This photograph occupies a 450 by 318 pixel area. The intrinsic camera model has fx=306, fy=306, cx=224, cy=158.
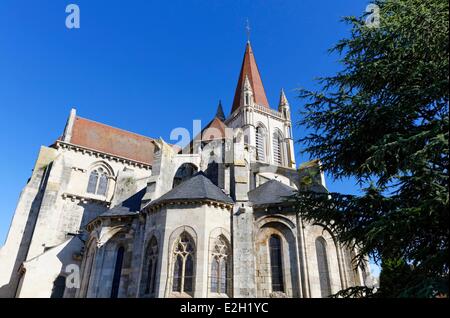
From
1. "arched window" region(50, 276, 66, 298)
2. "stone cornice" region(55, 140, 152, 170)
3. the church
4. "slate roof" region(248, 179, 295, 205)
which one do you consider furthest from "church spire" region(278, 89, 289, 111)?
"arched window" region(50, 276, 66, 298)

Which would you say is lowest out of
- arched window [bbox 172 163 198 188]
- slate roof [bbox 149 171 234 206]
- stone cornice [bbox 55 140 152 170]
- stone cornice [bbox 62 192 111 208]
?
slate roof [bbox 149 171 234 206]

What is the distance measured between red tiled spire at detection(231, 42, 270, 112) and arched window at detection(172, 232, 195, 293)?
21.8m

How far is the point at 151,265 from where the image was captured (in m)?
12.3

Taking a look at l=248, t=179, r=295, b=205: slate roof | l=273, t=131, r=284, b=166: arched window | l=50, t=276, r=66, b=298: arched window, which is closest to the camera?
l=248, t=179, r=295, b=205: slate roof

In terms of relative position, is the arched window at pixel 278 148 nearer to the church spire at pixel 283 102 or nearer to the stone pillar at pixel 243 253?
the church spire at pixel 283 102

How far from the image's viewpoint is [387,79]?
26.6 ft

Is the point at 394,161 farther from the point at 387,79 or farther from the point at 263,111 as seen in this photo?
the point at 263,111

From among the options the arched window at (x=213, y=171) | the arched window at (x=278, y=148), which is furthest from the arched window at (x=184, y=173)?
the arched window at (x=278, y=148)

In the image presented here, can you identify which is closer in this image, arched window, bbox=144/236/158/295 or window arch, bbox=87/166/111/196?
arched window, bbox=144/236/158/295

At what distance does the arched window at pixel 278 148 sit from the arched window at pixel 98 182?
49.9 ft

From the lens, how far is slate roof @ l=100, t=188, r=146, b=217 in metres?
14.5

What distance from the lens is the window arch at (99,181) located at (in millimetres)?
21438

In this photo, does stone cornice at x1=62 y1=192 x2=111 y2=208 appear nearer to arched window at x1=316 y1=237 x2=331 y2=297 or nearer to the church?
the church

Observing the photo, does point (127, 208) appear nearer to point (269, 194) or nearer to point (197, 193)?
point (197, 193)
